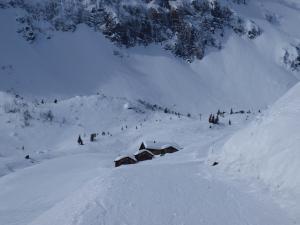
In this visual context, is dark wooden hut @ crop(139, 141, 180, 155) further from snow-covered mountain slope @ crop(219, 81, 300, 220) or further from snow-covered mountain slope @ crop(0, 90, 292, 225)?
snow-covered mountain slope @ crop(219, 81, 300, 220)

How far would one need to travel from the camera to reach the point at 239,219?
13078 millimetres

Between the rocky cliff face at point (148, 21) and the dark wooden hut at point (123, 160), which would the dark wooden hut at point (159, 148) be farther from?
the rocky cliff face at point (148, 21)

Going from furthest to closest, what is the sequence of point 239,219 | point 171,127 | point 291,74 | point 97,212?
point 291,74
point 171,127
point 97,212
point 239,219

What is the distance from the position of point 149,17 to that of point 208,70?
1816cm

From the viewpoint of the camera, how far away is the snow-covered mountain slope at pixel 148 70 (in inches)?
3187

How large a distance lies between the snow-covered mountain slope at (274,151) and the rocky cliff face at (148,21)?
7872 centimetres

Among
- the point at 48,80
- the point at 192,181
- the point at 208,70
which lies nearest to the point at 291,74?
the point at 208,70

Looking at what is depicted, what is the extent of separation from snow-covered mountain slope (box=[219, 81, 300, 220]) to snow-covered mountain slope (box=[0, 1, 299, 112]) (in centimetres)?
6069

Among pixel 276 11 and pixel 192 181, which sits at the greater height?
pixel 276 11

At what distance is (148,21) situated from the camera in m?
101

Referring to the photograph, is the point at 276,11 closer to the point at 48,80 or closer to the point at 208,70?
the point at 208,70

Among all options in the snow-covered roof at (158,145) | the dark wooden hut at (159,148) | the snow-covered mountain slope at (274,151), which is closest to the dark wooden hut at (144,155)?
the dark wooden hut at (159,148)

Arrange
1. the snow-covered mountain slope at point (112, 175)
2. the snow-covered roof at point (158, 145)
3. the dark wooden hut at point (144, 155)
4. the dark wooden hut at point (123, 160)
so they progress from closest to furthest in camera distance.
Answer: the snow-covered mountain slope at point (112, 175) < the dark wooden hut at point (123, 160) < the dark wooden hut at point (144, 155) < the snow-covered roof at point (158, 145)

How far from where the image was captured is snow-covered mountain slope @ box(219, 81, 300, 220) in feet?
45.4
